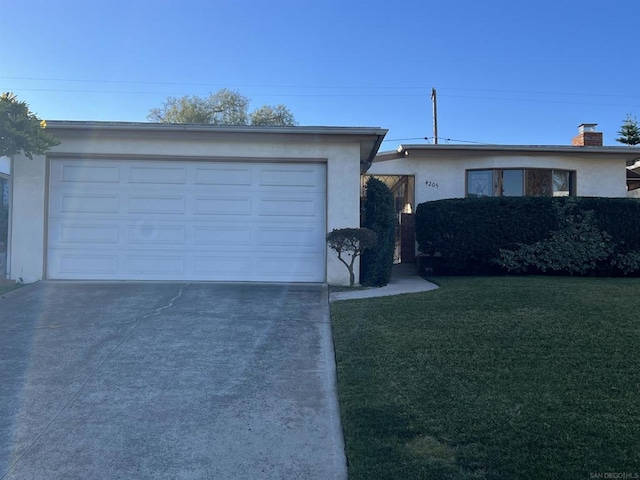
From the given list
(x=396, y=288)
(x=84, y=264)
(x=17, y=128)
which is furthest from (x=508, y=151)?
(x=17, y=128)

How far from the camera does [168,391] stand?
4.74 metres

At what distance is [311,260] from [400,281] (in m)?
2.01

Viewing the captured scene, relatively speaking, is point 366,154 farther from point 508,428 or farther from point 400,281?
point 508,428

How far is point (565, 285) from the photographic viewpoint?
8.91 metres

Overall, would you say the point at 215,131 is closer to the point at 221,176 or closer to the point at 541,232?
the point at 221,176

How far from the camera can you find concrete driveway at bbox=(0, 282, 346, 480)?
3574 millimetres

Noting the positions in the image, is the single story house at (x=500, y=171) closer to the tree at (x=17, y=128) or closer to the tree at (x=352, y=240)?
the tree at (x=352, y=240)

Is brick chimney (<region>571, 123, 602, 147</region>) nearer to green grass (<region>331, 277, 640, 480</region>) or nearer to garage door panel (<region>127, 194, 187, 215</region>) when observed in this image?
green grass (<region>331, 277, 640, 480</region>)

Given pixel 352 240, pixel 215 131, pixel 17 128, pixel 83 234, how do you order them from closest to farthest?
pixel 17 128
pixel 352 240
pixel 215 131
pixel 83 234

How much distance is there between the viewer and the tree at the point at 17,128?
8.29m

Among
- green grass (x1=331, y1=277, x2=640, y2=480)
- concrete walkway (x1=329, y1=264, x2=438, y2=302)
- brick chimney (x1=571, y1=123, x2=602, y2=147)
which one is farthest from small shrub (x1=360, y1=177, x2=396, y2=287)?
brick chimney (x1=571, y1=123, x2=602, y2=147)

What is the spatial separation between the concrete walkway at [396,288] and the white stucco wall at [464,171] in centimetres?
277

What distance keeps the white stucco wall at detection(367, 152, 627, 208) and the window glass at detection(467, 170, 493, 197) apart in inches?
6.8

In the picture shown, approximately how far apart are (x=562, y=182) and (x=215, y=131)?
363 inches
